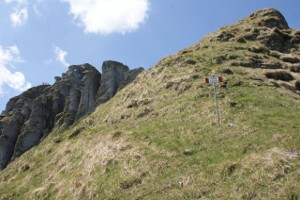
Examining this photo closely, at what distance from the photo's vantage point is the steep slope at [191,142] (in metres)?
20.8

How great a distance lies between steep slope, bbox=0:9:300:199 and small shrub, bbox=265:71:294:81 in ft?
0.48

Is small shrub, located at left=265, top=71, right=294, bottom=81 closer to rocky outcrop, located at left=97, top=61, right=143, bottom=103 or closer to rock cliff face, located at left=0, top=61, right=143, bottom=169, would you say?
rock cliff face, located at left=0, top=61, right=143, bottom=169

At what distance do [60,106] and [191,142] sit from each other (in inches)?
3211

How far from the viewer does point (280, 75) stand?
48781 mm

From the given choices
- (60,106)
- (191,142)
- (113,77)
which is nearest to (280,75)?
(191,142)

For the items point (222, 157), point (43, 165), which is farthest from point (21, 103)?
point (222, 157)

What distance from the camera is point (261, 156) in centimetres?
2162

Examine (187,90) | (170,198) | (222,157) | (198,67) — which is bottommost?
(170,198)

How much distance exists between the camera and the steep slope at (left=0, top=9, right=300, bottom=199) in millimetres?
20797

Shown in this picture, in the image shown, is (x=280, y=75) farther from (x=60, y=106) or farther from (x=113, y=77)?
(x=60, y=106)

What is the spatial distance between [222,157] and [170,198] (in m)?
5.34

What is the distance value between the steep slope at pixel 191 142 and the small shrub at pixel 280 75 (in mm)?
145

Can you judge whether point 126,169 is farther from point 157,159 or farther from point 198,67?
point 198,67

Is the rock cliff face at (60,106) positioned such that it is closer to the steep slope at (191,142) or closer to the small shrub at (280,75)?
the steep slope at (191,142)
